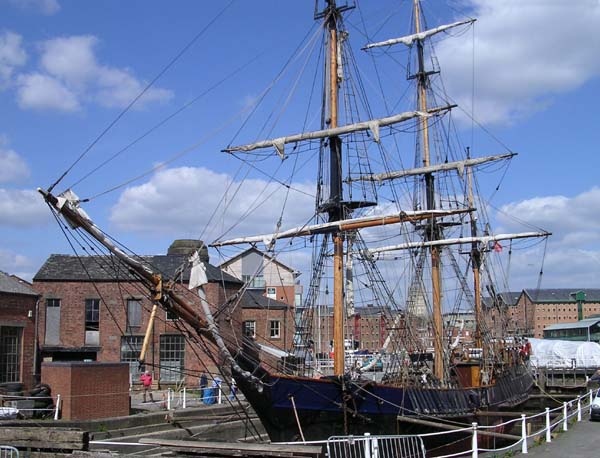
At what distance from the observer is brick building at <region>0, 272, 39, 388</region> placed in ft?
95.0

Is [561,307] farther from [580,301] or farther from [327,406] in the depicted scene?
[327,406]

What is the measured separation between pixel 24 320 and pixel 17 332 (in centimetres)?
57

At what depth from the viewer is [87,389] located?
23984mm

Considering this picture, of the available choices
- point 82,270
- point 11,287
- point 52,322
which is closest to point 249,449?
point 11,287

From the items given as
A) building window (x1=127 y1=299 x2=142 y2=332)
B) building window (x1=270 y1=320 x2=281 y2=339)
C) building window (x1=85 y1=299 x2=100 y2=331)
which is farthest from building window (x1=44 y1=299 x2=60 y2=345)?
building window (x1=270 y1=320 x2=281 y2=339)

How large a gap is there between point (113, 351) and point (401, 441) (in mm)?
25006

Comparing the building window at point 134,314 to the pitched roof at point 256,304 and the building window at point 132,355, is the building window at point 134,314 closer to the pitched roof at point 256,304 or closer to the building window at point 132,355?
the building window at point 132,355

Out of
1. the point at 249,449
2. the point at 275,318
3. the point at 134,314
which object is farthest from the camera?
the point at 275,318

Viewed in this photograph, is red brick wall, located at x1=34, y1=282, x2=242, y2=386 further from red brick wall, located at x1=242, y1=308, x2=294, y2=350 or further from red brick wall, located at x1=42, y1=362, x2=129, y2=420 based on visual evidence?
red brick wall, located at x1=42, y1=362, x2=129, y2=420

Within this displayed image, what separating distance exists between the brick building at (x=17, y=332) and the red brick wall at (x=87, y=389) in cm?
553

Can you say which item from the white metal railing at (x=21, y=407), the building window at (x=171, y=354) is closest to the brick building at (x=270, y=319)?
the building window at (x=171, y=354)

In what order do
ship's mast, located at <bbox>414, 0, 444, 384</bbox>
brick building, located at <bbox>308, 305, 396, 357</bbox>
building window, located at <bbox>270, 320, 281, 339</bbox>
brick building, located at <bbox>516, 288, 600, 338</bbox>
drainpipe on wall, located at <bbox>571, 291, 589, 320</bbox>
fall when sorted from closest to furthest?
brick building, located at <bbox>308, 305, 396, 357</bbox>
ship's mast, located at <bbox>414, 0, 444, 384</bbox>
building window, located at <bbox>270, 320, 281, 339</bbox>
drainpipe on wall, located at <bbox>571, 291, 589, 320</bbox>
brick building, located at <bbox>516, 288, 600, 338</bbox>

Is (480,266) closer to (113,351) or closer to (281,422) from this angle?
(113,351)

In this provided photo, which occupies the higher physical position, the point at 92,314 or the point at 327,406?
the point at 92,314
